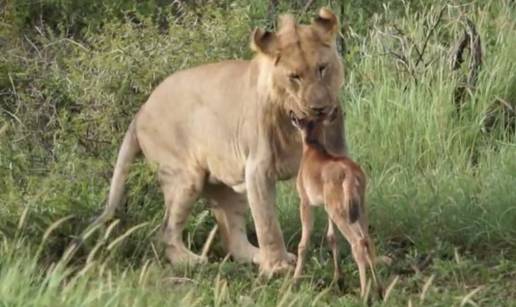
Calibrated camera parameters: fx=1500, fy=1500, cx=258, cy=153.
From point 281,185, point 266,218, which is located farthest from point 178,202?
point 281,185

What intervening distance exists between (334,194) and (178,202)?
1512 millimetres

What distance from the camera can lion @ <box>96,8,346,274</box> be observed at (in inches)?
294

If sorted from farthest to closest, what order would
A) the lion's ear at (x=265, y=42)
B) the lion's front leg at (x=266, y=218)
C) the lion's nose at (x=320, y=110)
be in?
the lion's front leg at (x=266, y=218) < the lion's ear at (x=265, y=42) < the lion's nose at (x=320, y=110)

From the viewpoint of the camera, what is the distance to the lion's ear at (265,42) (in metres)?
7.54

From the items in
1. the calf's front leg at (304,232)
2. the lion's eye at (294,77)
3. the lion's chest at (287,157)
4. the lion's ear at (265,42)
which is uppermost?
the lion's ear at (265,42)

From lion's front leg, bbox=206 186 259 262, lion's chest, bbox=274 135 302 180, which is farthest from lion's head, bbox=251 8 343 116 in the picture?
lion's front leg, bbox=206 186 259 262

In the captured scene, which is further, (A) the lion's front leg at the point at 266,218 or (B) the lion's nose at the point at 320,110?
(A) the lion's front leg at the point at 266,218

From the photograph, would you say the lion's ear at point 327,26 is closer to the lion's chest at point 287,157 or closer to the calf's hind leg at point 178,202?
the lion's chest at point 287,157

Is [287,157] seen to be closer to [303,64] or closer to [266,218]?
[266,218]

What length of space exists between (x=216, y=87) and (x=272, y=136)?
606 mm

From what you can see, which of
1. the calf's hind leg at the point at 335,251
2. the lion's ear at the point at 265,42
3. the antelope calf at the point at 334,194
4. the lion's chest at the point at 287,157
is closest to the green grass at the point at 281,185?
the calf's hind leg at the point at 335,251

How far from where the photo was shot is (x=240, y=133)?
788cm

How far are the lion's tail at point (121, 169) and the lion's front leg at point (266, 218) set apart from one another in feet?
2.64

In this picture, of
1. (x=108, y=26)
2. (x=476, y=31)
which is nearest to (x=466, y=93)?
(x=476, y=31)
